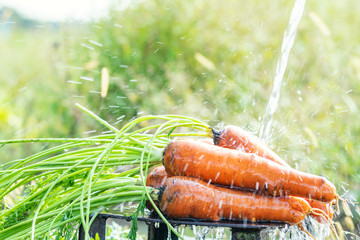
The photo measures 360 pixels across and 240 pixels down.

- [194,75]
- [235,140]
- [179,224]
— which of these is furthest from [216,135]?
[194,75]

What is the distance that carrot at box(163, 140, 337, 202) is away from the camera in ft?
4.69

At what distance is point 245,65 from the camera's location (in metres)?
3.57

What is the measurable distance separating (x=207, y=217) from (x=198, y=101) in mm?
2187

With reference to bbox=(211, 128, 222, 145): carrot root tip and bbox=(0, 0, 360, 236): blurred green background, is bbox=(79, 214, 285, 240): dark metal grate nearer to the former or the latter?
bbox=(211, 128, 222, 145): carrot root tip

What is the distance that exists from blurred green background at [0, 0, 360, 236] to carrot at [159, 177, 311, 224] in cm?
185

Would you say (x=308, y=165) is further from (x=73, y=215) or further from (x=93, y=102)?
(x=73, y=215)

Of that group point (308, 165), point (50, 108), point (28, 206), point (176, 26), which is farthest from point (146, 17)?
point (28, 206)

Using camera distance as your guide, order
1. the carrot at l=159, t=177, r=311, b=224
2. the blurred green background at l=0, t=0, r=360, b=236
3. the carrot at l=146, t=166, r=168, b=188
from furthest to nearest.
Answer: the blurred green background at l=0, t=0, r=360, b=236 < the carrot at l=146, t=166, r=168, b=188 < the carrot at l=159, t=177, r=311, b=224

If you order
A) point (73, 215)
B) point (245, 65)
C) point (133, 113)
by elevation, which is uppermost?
point (245, 65)

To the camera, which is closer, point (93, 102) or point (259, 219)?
point (259, 219)

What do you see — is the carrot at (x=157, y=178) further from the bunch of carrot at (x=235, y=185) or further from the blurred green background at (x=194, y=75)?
the blurred green background at (x=194, y=75)

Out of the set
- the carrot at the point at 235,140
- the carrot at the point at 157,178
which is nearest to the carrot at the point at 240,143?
the carrot at the point at 235,140

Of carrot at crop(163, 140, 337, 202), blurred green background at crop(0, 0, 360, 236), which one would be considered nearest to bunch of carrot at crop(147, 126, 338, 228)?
carrot at crop(163, 140, 337, 202)

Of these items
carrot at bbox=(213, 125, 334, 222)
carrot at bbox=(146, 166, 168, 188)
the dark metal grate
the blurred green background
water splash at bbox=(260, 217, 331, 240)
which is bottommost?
the dark metal grate
